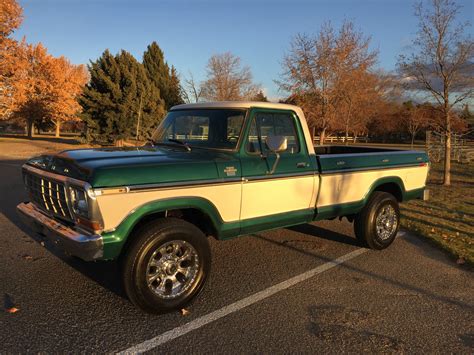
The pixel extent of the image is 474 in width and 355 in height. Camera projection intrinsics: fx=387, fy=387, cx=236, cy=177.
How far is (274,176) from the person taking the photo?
4.36 meters

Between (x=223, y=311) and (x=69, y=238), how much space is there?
1544mm

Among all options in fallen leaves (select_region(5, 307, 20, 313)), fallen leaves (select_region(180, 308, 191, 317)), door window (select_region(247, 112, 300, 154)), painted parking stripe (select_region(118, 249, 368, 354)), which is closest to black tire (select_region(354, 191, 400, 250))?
painted parking stripe (select_region(118, 249, 368, 354))

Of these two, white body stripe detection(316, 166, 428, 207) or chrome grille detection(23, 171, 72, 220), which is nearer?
chrome grille detection(23, 171, 72, 220)

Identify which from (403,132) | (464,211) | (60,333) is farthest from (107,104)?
(403,132)

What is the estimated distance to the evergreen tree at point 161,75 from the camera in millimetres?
39656

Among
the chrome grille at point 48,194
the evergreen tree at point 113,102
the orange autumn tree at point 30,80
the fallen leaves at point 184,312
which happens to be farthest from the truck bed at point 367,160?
the orange autumn tree at point 30,80

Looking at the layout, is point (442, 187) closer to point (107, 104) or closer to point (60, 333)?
point (60, 333)

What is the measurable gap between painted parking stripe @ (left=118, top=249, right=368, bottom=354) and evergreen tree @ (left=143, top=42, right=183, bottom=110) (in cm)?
3631

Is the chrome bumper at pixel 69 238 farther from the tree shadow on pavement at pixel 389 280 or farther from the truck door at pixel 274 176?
the tree shadow on pavement at pixel 389 280

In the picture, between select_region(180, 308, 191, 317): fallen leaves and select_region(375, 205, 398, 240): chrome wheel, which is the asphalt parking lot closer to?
select_region(180, 308, 191, 317): fallen leaves

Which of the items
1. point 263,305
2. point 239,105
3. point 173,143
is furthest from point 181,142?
point 263,305

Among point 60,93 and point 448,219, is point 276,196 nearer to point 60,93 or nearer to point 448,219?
point 448,219

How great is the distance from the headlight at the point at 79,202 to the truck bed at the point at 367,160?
2825 millimetres

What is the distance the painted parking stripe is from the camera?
308 cm
